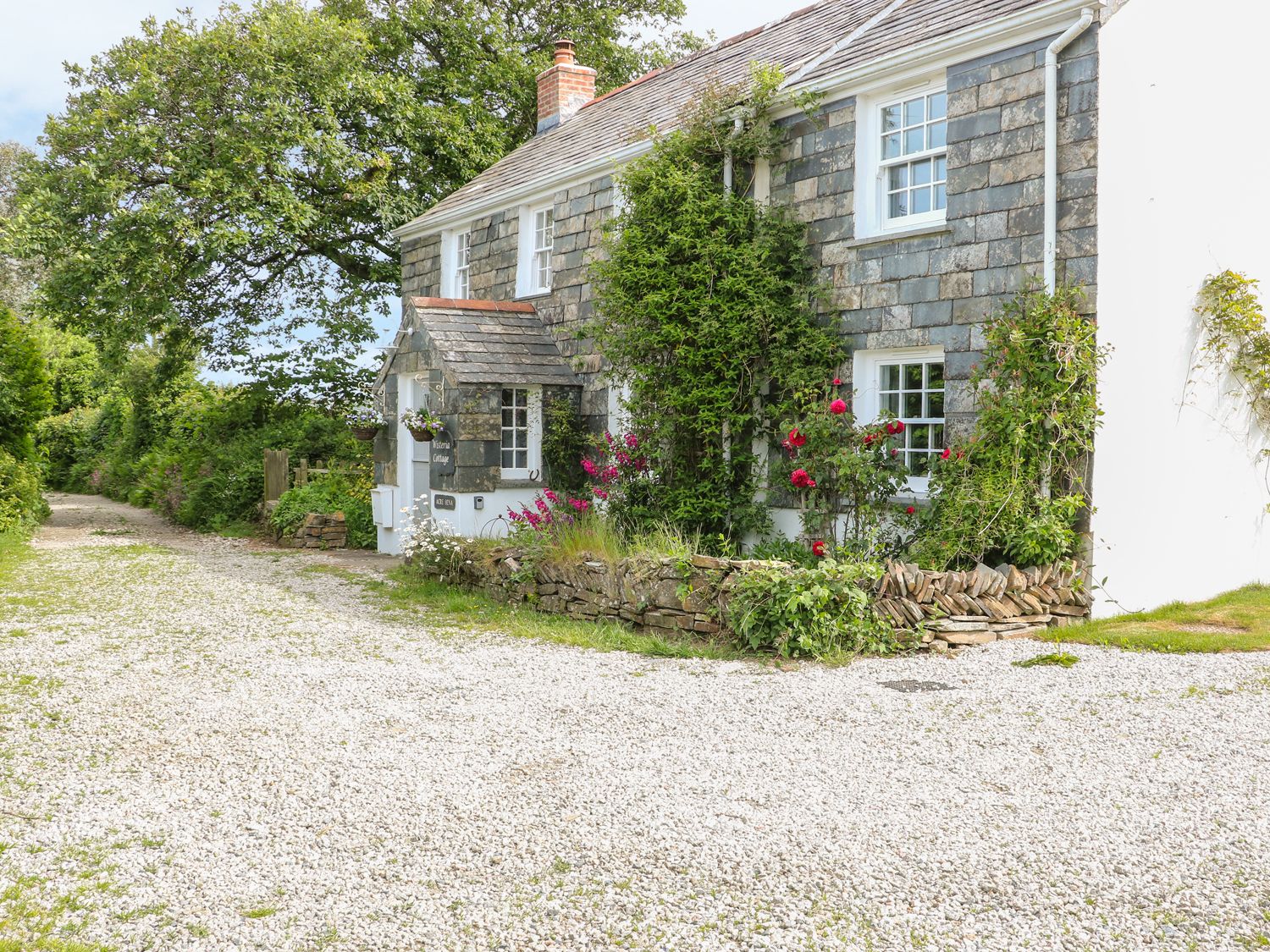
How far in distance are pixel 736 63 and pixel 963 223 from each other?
6480mm

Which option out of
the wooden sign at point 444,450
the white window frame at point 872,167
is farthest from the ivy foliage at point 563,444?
the white window frame at point 872,167

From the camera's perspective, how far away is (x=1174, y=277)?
407 inches

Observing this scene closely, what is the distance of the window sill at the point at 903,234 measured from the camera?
1040cm

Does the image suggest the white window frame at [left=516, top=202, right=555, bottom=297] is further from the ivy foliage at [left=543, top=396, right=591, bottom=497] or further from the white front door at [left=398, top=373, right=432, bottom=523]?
the ivy foliage at [left=543, top=396, right=591, bottom=497]

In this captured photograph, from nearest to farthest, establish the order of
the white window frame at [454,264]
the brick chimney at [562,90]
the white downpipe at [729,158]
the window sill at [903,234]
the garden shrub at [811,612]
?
the garden shrub at [811,612], the window sill at [903,234], the white downpipe at [729,158], the white window frame at [454,264], the brick chimney at [562,90]

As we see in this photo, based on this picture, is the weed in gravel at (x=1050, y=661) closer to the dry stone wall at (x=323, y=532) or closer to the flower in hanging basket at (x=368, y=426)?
the flower in hanging basket at (x=368, y=426)

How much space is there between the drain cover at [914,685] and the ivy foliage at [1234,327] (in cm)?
542

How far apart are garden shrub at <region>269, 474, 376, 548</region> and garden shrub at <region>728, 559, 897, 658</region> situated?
9923 mm

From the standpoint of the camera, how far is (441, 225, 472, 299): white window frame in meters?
18.4

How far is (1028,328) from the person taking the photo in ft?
30.8

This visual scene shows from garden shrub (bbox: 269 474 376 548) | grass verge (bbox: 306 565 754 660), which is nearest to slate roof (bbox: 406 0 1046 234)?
garden shrub (bbox: 269 474 376 548)

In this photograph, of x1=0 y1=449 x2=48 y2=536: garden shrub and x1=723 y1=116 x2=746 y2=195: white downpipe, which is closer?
x1=723 y1=116 x2=746 y2=195: white downpipe

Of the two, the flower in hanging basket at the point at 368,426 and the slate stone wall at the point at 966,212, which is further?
the flower in hanging basket at the point at 368,426

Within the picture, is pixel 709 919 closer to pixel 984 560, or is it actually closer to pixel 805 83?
pixel 984 560
